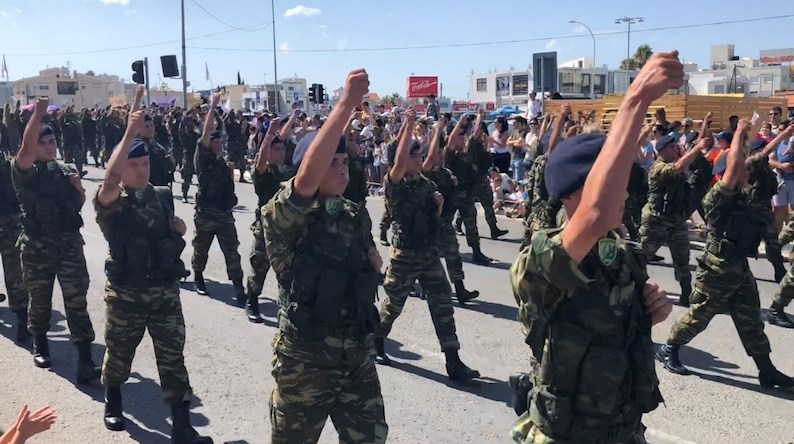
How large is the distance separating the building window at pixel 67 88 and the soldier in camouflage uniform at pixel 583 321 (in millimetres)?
74763

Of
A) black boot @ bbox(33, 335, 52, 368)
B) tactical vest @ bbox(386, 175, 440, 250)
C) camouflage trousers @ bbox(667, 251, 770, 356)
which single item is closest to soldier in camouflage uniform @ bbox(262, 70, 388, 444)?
tactical vest @ bbox(386, 175, 440, 250)

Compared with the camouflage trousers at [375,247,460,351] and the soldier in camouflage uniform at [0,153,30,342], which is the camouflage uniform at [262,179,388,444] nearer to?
the camouflage trousers at [375,247,460,351]

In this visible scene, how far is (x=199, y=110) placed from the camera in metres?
21.8

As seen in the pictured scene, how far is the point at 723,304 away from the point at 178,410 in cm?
417

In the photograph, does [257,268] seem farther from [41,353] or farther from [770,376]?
[770,376]

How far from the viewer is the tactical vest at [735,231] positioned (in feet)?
18.4

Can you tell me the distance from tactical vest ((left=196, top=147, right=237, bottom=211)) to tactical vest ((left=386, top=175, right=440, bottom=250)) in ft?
8.60

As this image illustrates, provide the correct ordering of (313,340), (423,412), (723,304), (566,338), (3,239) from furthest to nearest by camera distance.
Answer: (3,239) < (723,304) < (423,412) < (313,340) < (566,338)

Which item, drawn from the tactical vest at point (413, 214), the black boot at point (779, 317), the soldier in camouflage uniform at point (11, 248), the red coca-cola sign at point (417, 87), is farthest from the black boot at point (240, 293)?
the red coca-cola sign at point (417, 87)

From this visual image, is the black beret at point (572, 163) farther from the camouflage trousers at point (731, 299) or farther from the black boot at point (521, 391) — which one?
the camouflage trousers at point (731, 299)

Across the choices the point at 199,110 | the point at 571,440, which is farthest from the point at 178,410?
the point at 199,110

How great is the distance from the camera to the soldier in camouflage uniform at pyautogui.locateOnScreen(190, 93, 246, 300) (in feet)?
26.7

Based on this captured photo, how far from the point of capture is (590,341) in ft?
8.12

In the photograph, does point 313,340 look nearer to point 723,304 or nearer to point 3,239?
point 723,304
